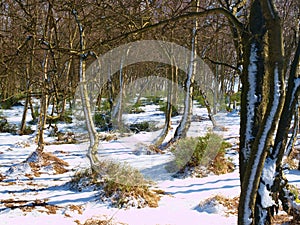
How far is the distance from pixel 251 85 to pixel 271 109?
64 cm

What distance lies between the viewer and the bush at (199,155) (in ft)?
22.8

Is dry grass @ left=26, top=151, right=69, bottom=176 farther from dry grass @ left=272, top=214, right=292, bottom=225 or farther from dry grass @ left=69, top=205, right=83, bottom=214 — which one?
dry grass @ left=272, top=214, right=292, bottom=225

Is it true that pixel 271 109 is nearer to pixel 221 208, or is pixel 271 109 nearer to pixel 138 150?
pixel 221 208

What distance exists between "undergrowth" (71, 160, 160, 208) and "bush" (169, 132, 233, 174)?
1.34m

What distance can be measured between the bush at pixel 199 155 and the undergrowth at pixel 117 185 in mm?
1341

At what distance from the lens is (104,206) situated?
458cm

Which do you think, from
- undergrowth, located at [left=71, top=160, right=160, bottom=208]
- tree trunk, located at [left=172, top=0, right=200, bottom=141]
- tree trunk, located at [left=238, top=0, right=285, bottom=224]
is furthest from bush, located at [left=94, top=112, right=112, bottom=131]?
tree trunk, located at [left=238, top=0, right=285, bottom=224]

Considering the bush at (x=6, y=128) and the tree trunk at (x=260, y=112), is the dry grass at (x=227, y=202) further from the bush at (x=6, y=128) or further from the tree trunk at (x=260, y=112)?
the bush at (x=6, y=128)

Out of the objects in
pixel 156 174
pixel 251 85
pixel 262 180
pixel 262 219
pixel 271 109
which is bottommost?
pixel 156 174

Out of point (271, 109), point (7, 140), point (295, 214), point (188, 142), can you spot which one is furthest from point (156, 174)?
point (7, 140)

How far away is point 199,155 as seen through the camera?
22.9 feet

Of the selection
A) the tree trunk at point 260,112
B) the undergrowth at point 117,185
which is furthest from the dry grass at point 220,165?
the tree trunk at point 260,112

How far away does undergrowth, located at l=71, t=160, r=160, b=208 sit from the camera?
4730mm

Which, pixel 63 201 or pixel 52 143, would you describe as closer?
pixel 63 201
